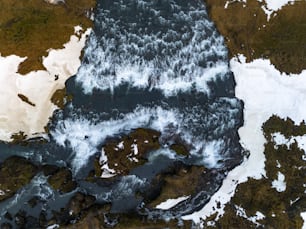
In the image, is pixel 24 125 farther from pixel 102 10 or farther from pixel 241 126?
pixel 241 126

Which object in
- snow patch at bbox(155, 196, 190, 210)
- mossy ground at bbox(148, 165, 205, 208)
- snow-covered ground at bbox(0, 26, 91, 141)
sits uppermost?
snow-covered ground at bbox(0, 26, 91, 141)

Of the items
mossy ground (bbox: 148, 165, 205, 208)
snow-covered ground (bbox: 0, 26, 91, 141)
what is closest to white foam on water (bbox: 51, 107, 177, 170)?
snow-covered ground (bbox: 0, 26, 91, 141)

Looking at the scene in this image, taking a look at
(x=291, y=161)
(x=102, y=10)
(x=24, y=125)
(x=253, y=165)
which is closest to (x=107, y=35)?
(x=102, y=10)

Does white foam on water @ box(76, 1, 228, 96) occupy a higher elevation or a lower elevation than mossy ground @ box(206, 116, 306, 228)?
higher

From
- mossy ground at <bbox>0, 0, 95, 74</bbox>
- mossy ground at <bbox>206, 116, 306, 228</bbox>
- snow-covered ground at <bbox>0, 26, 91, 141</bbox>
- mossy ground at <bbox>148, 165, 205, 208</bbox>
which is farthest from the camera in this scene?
mossy ground at <bbox>206, 116, 306, 228</bbox>

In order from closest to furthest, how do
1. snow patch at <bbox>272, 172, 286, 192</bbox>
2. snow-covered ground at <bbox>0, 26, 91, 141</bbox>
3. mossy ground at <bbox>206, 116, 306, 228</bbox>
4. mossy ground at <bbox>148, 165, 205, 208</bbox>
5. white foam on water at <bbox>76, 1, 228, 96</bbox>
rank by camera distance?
snow-covered ground at <bbox>0, 26, 91, 141</bbox> → white foam on water at <bbox>76, 1, 228, 96</bbox> → mossy ground at <bbox>148, 165, 205, 208</bbox> → mossy ground at <bbox>206, 116, 306, 228</bbox> → snow patch at <bbox>272, 172, 286, 192</bbox>

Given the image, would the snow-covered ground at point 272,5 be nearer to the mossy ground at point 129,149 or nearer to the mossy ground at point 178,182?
the mossy ground at point 129,149

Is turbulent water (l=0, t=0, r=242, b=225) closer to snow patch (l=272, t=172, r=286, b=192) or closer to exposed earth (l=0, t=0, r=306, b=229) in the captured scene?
exposed earth (l=0, t=0, r=306, b=229)
